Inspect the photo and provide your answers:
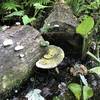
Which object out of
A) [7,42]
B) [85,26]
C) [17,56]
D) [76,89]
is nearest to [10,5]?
[7,42]

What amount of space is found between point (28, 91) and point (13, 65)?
0.28m

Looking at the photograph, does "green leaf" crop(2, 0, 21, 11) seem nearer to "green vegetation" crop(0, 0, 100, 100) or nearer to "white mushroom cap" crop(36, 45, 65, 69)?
"green vegetation" crop(0, 0, 100, 100)

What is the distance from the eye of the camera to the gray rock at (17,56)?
7.48ft

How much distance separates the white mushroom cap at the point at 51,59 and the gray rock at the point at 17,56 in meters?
0.07

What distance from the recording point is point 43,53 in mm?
2537

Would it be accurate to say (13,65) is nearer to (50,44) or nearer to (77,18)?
(50,44)

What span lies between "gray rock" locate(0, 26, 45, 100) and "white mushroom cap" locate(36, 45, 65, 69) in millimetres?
68

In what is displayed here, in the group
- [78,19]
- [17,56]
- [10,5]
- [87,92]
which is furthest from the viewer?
[78,19]

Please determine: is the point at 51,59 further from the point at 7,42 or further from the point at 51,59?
the point at 7,42

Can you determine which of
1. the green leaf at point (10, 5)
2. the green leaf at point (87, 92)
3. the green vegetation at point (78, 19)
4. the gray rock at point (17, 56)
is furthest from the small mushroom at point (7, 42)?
the green leaf at point (87, 92)

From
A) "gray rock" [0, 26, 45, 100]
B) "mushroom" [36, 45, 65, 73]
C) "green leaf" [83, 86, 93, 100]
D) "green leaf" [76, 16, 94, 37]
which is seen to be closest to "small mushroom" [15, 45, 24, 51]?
"gray rock" [0, 26, 45, 100]

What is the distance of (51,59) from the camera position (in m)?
2.44

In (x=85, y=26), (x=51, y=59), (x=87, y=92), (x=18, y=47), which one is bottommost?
(x=87, y=92)

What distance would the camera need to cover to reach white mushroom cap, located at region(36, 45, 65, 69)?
2.37 metres
